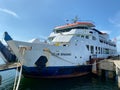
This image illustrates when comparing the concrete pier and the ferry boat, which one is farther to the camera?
the concrete pier

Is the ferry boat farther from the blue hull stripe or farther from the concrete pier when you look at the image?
the concrete pier

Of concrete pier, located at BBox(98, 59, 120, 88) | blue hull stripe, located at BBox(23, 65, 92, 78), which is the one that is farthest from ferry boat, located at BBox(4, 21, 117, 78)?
concrete pier, located at BBox(98, 59, 120, 88)

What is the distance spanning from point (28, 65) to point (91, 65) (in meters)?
9.76

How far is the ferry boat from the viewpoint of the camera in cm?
1490

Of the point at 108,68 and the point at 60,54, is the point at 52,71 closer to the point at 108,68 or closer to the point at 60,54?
the point at 60,54

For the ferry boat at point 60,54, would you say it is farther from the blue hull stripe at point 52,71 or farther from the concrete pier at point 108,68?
the concrete pier at point 108,68

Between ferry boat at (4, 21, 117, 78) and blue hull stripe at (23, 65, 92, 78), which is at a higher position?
ferry boat at (4, 21, 117, 78)

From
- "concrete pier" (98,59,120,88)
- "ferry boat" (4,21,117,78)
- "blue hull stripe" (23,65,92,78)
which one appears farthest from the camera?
"concrete pier" (98,59,120,88)

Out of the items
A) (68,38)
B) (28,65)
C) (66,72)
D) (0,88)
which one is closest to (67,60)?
(66,72)

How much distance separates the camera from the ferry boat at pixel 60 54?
587 inches

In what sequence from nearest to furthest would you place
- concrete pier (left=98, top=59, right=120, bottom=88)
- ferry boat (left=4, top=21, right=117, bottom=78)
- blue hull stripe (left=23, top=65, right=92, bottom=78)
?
ferry boat (left=4, top=21, right=117, bottom=78) → blue hull stripe (left=23, top=65, right=92, bottom=78) → concrete pier (left=98, top=59, right=120, bottom=88)

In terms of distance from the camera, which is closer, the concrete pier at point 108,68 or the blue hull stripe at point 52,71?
the blue hull stripe at point 52,71

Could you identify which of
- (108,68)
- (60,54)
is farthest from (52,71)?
(108,68)

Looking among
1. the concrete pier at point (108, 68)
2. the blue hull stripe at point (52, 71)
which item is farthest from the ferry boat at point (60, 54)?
the concrete pier at point (108, 68)
